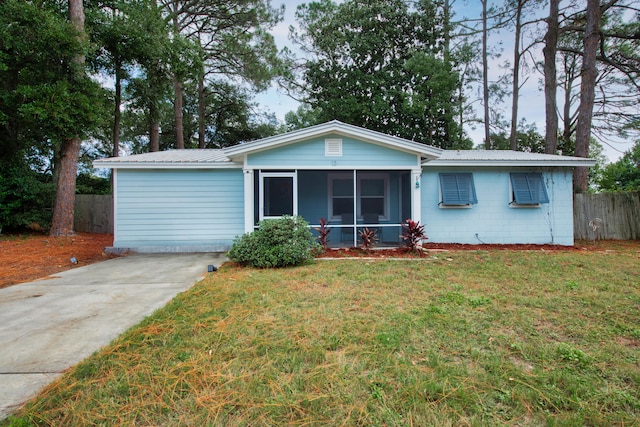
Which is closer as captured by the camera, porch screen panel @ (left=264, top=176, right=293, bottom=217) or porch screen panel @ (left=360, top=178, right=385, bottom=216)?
porch screen panel @ (left=264, top=176, right=293, bottom=217)

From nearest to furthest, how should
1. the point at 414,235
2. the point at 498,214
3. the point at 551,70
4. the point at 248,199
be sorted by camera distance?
the point at 414,235, the point at 248,199, the point at 498,214, the point at 551,70

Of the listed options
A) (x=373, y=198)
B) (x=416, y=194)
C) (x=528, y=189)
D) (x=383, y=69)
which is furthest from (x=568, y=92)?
(x=416, y=194)

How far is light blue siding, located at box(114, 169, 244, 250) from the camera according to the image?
27.4 feet

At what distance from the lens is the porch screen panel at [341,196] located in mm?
9945

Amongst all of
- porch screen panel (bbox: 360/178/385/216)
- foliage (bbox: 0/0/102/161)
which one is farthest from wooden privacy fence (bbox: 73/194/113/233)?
porch screen panel (bbox: 360/178/385/216)

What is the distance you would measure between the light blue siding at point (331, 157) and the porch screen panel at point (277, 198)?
0.69 metres

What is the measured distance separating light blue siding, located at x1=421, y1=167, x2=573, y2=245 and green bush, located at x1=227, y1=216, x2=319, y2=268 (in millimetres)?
4185

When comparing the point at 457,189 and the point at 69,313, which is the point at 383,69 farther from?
the point at 69,313

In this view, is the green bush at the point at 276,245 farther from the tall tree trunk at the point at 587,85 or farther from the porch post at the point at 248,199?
the tall tree trunk at the point at 587,85

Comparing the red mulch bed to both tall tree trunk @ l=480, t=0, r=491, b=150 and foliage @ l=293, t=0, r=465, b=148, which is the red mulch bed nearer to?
foliage @ l=293, t=0, r=465, b=148

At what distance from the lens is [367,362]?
7.77 ft

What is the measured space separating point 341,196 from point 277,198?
242cm

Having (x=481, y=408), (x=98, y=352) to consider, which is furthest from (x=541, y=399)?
(x=98, y=352)

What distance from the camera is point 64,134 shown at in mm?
9734
